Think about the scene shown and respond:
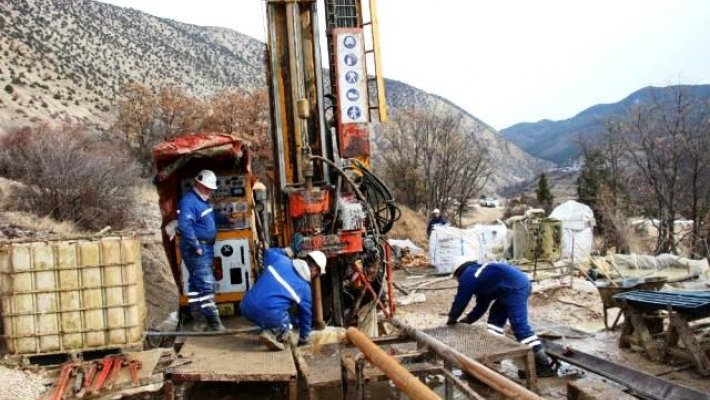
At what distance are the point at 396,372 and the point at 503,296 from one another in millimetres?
3114

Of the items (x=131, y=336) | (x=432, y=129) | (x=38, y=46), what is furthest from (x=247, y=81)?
(x=131, y=336)

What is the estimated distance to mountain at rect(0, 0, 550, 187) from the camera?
34.8 metres

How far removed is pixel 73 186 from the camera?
50.7 ft

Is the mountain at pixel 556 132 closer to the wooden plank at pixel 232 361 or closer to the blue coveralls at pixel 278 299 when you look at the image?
the blue coveralls at pixel 278 299

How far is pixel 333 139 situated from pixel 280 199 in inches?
40.7

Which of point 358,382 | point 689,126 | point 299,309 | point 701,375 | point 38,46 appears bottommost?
point 701,375

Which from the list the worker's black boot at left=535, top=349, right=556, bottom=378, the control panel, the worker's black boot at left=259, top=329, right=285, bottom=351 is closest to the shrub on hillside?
the control panel

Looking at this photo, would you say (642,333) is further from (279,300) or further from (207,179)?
(207,179)

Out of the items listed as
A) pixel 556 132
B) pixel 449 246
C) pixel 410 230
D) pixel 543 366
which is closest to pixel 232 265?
pixel 543 366

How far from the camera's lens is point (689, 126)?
1983 cm

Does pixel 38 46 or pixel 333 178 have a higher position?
pixel 38 46

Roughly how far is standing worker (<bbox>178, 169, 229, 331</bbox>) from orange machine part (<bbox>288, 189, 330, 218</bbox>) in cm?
93

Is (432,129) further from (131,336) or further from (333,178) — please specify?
(131,336)

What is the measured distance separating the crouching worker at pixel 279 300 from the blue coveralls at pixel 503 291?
167 cm
